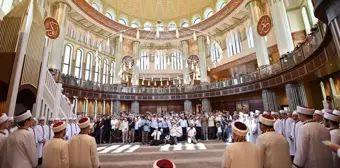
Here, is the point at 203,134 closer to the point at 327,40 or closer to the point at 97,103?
the point at 327,40

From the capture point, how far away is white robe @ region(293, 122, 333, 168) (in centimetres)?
262

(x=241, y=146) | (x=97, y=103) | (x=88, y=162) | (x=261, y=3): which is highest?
(x=261, y=3)

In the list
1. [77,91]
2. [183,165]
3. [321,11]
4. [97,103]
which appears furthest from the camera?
[97,103]

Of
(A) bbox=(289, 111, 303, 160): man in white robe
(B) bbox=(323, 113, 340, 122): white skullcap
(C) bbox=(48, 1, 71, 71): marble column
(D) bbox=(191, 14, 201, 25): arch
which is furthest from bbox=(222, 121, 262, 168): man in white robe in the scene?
(D) bbox=(191, 14, 201, 25): arch

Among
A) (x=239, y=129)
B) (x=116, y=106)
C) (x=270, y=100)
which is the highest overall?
(x=116, y=106)

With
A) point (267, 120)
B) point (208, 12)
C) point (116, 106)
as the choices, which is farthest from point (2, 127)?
point (208, 12)

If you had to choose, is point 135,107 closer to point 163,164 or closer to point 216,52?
point 216,52

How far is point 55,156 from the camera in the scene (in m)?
2.52

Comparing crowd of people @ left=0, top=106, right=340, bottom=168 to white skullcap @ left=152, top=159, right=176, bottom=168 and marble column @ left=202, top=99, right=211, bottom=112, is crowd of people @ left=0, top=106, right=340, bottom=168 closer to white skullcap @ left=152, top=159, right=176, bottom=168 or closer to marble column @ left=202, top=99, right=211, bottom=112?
white skullcap @ left=152, top=159, right=176, bottom=168

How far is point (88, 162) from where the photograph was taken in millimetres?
2707

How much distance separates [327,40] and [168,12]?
21.5 meters

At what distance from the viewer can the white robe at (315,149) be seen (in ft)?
8.61

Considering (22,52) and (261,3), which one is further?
(261,3)

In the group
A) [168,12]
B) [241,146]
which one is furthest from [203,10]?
[241,146]
